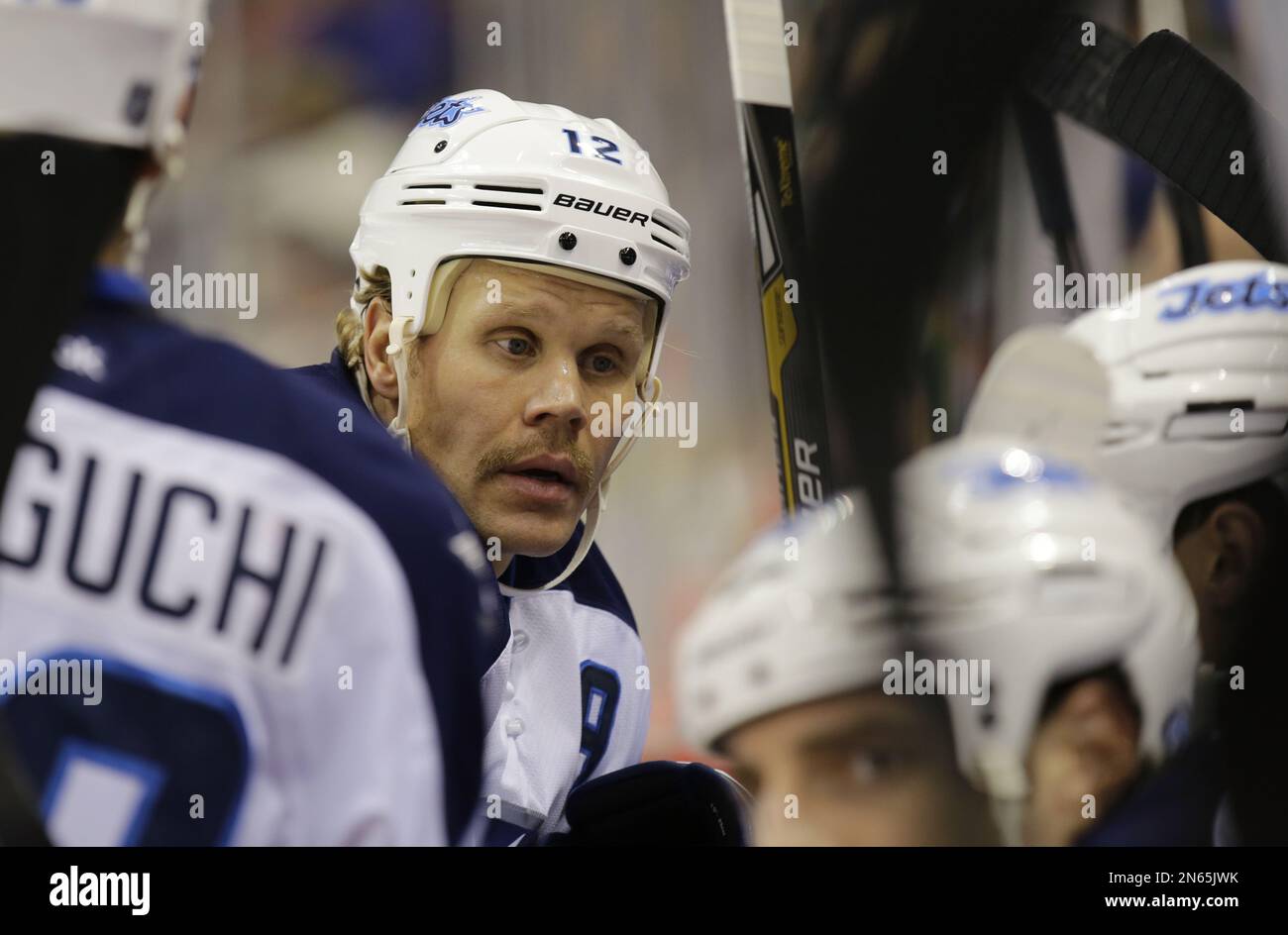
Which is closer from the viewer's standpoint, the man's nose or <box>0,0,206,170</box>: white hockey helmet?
<box>0,0,206,170</box>: white hockey helmet

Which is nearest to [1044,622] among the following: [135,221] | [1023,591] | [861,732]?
[1023,591]

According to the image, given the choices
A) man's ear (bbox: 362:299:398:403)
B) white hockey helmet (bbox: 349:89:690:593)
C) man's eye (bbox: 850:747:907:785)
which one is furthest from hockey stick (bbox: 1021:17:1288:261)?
man's eye (bbox: 850:747:907:785)

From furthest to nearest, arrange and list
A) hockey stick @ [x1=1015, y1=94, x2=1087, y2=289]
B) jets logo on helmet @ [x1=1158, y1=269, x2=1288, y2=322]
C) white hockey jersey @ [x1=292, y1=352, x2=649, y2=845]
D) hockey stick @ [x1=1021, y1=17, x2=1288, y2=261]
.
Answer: hockey stick @ [x1=1015, y1=94, x2=1087, y2=289], hockey stick @ [x1=1021, y1=17, x2=1288, y2=261], jets logo on helmet @ [x1=1158, y1=269, x2=1288, y2=322], white hockey jersey @ [x1=292, y1=352, x2=649, y2=845]

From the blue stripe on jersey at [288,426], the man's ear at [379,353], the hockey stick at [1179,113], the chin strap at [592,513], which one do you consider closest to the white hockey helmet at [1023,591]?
the blue stripe on jersey at [288,426]

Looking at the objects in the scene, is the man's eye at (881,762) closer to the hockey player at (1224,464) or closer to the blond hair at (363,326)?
the blond hair at (363,326)

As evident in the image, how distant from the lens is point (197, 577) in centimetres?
125

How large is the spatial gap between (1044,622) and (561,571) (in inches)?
53.1

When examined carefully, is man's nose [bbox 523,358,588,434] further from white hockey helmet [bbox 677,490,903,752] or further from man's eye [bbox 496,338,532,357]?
white hockey helmet [bbox 677,490,903,752]

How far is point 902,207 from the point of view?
3143 millimetres

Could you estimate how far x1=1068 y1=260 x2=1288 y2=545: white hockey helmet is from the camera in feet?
9.47

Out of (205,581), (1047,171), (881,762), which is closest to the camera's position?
(881,762)

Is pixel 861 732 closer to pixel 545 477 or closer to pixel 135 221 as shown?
pixel 135 221

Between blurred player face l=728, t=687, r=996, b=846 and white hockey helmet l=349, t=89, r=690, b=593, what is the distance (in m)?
1.37
